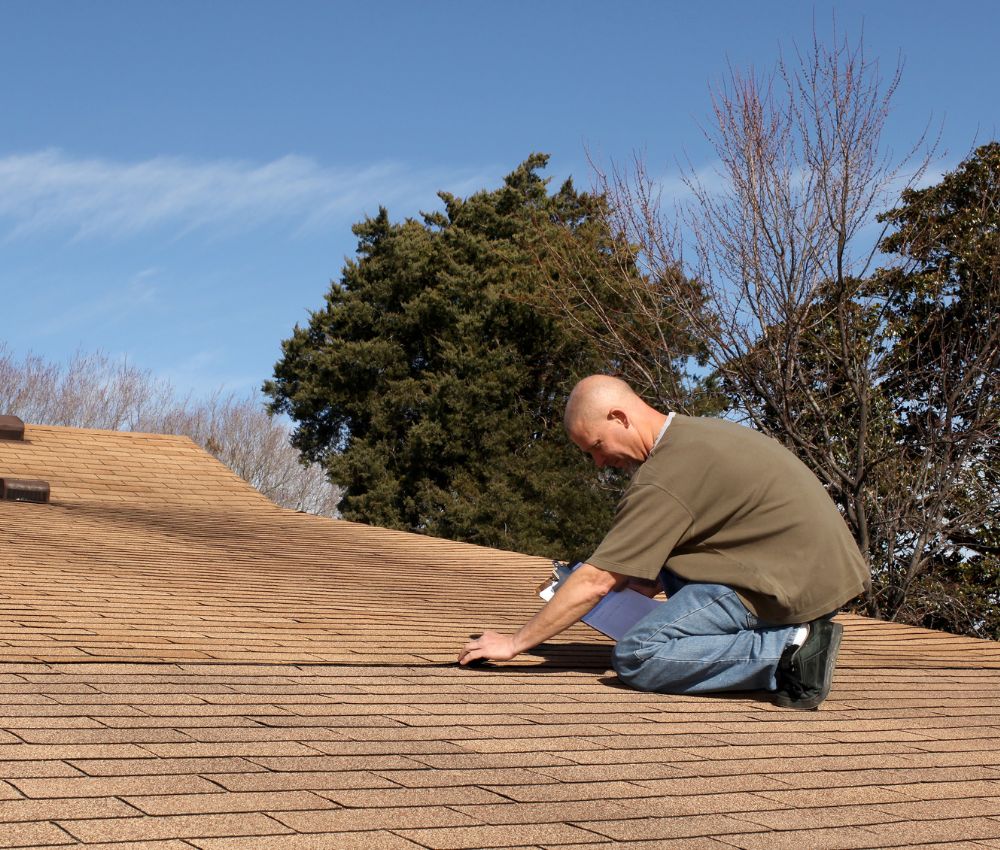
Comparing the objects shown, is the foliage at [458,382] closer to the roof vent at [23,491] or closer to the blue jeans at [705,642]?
the roof vent at [23,491]

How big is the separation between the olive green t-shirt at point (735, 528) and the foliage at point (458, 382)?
1503 centimetres

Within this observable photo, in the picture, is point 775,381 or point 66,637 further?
point 775,381

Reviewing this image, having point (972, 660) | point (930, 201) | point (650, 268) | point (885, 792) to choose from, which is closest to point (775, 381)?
point (650, 268)

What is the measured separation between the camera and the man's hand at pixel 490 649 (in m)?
3.45

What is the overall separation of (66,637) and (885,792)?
2456mm

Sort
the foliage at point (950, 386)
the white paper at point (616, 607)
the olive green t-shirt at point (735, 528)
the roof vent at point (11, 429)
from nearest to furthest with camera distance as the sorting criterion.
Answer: the olive green t-shirt at point (735, 528) < the white paper at point (616, 607) < the roof vent at point (11, 429) < the foliage at point (950, 386)

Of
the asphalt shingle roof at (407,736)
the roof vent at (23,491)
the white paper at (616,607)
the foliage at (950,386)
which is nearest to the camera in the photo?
the asphalt shingle roof at (407,736)

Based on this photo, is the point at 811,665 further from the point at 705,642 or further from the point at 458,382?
the point at 458,382

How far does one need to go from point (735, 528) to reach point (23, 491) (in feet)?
23.4

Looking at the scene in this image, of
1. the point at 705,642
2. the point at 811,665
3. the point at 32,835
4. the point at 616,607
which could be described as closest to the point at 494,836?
the point at 32,835

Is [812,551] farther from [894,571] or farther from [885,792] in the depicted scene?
[894,571]

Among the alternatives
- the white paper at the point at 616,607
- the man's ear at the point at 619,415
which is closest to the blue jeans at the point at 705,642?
the white paper at the point at 616,607

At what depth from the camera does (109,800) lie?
73.2 inches

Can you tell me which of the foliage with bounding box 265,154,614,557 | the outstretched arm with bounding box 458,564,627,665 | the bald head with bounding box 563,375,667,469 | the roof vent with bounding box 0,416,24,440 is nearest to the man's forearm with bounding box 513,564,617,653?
the outstretched arm with bounding box 458,564,627,665
